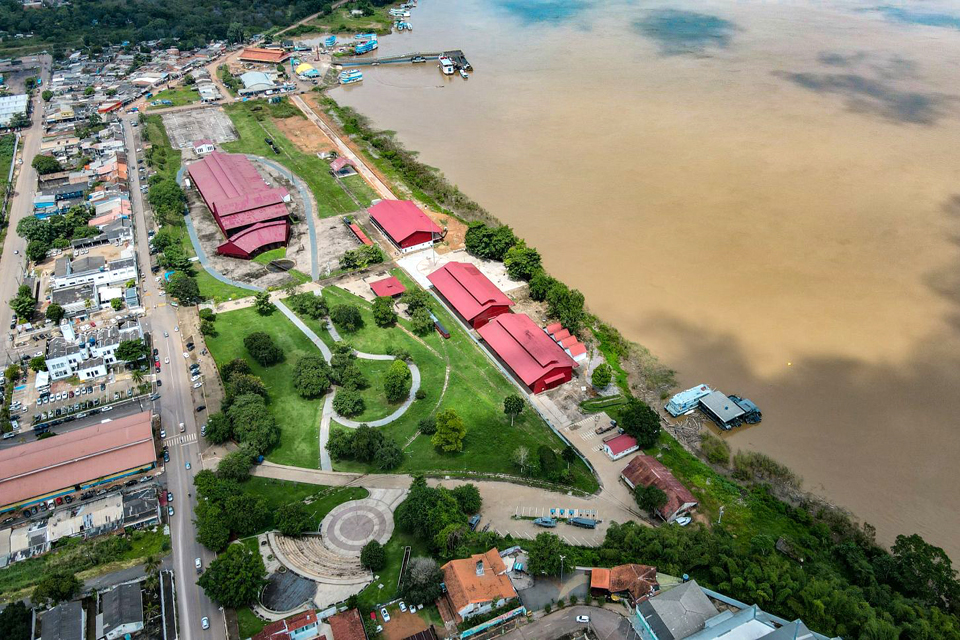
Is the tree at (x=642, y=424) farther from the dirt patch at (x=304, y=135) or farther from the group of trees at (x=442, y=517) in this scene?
the dirt patch at (x=304, y=135)

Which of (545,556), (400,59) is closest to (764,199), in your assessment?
(545,556)

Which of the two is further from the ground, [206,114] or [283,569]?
[206,114]

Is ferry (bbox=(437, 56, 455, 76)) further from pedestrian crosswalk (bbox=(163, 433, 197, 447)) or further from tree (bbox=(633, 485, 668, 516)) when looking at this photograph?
tree (bbox=(633, 485, 668, 516))

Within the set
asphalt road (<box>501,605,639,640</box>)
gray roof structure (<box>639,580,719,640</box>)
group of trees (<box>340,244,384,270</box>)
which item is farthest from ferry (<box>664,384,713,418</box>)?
group of trees (<box>340,244,384,270</box>)

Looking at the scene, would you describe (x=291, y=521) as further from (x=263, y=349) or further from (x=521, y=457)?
(x=263, y=349)

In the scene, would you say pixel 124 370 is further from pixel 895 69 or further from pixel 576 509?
pixel 895 69

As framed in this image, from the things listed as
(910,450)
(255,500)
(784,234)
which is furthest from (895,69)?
(255,500)
